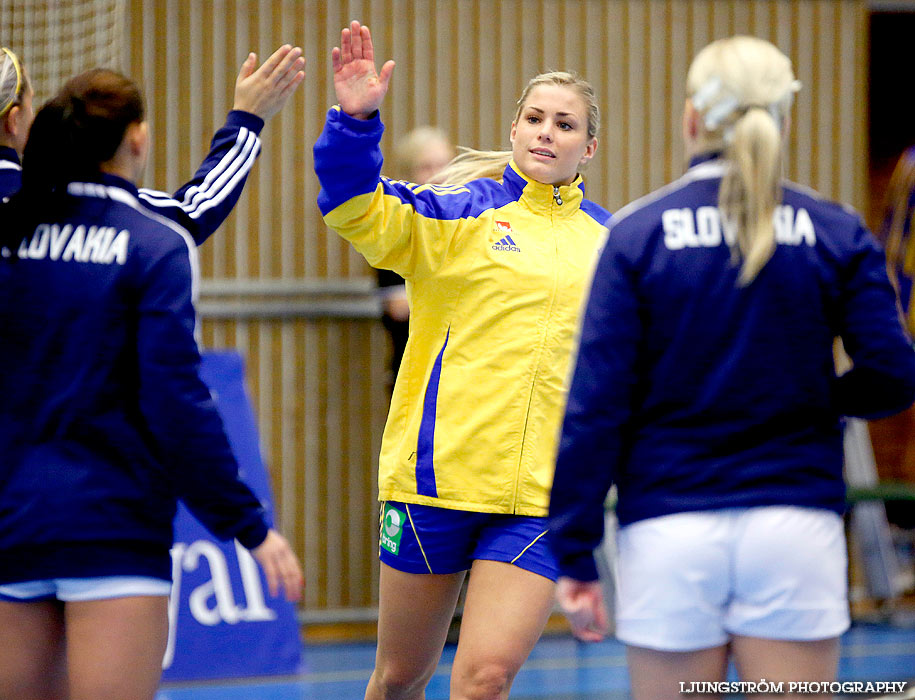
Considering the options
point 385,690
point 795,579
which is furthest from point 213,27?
point 795,579

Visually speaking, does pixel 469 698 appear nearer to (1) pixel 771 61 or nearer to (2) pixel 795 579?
(2) pixel 795 579

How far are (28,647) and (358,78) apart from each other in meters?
1.56

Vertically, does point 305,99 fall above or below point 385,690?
above

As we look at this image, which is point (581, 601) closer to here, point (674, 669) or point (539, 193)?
point (674, 669)

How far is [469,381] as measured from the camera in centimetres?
318

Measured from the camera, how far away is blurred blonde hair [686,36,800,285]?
2156 mm

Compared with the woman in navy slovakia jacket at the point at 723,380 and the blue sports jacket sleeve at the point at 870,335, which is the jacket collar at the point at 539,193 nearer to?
the woman in navy slovakia jacket at the point at 723,380

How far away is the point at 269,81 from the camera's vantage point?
10.6ft

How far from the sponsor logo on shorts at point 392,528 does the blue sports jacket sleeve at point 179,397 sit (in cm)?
83

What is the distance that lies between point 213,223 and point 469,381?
0.79 m

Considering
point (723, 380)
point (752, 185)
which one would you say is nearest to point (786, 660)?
point (723, 380)

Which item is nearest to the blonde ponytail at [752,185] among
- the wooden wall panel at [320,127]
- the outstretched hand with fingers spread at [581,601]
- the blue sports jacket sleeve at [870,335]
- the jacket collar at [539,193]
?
the blue sports jacket sleeve at [870,335]

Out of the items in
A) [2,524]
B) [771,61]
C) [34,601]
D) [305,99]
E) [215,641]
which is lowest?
[215,641]

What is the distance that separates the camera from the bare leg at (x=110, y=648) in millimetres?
2320
